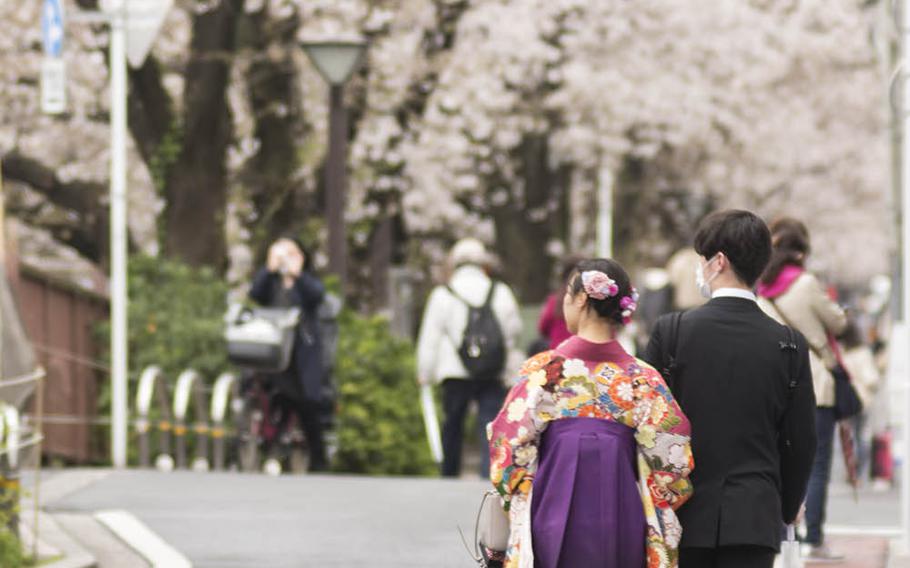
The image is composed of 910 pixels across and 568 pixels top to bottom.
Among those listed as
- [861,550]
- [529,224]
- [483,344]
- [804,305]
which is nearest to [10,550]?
[804,305]

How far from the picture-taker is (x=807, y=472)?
5824 millimetres

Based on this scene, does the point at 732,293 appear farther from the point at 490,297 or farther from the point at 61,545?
the point at 490,297

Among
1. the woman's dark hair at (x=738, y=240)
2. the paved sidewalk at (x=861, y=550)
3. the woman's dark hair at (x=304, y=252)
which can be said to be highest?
the woman's dark hair at (x=738, y=240)

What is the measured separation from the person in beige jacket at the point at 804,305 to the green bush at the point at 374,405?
7.59 meters

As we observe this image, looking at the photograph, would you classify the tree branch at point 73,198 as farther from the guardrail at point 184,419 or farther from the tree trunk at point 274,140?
the guardrail at point 184,419

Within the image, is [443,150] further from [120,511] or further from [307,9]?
[120,511]

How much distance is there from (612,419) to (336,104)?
11.0 meters

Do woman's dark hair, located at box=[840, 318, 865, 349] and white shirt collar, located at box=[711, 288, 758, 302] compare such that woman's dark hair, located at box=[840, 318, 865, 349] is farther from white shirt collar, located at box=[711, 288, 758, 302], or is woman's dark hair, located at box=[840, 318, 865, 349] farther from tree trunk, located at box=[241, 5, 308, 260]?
white shirt collar, located at box=[711, 288, 758, 302]

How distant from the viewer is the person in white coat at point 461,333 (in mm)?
12734

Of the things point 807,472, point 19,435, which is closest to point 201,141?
point 19,435

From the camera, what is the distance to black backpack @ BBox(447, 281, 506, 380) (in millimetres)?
12617

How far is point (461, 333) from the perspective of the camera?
12680 mm

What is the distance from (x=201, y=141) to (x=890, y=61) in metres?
6.76

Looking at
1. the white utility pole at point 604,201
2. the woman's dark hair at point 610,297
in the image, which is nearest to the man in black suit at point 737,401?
the woman's dark hair at point 610,297
